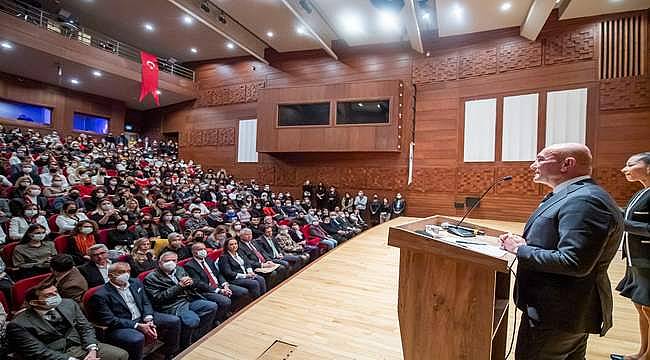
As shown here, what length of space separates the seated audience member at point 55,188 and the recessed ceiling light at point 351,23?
5.70 m

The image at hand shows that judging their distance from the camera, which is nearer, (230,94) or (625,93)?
(625,93)

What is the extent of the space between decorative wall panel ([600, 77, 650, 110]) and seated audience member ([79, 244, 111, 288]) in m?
7.48

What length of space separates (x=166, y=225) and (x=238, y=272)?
1484mm

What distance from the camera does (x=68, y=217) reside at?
11.9ft

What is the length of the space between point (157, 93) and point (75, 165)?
154 inches

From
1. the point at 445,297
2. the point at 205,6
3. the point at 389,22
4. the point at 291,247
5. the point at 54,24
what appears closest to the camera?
the point at 445,297

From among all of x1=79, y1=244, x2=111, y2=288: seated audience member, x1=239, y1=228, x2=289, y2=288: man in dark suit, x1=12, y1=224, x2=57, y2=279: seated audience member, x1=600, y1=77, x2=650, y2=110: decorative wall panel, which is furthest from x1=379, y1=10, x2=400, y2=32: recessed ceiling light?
x1=12, y1=224, x2=57, y2=279: seated audience member

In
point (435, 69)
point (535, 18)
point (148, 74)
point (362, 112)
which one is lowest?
point (362, 112)

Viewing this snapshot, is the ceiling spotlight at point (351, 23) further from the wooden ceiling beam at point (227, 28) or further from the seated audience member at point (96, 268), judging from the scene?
the seated audience member at point (96, 268)

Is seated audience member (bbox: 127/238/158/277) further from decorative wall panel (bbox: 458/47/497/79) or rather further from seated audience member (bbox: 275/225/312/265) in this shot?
decorative wall panel (bbox: 458/47/497/79)

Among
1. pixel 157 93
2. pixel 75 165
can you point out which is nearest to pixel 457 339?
pixel 75 165

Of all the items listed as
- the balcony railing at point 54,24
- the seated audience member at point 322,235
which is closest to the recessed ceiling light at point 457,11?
the seated audience member at point 322,235

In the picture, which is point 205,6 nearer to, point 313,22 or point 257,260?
point 313,22

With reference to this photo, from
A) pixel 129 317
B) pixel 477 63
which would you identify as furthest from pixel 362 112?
pixel 129 317
